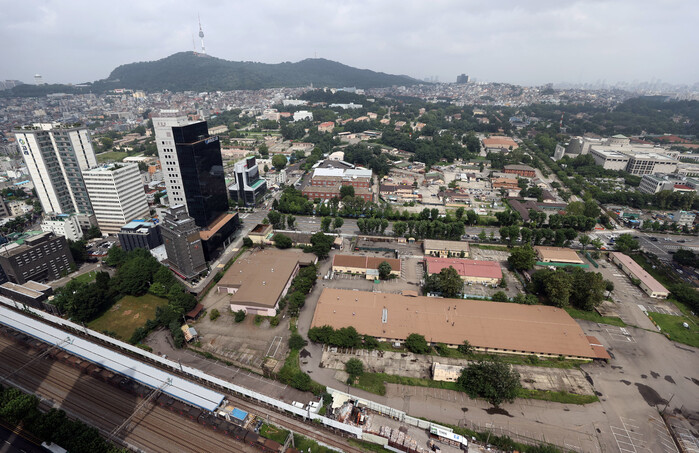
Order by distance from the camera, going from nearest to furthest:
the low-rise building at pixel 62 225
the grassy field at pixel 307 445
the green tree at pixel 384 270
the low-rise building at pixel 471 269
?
the grassy field at pixel 307 445 < the green tree at pixel 384 270 < the low-rise building at pixel 471 269 < the low-rise building at pixel 62 225

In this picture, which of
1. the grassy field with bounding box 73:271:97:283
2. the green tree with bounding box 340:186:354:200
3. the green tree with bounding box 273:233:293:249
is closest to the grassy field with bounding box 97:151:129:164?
the grassy field with bounding box 73:271:97:283

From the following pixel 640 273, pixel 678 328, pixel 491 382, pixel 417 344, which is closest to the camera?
pixel 491 382

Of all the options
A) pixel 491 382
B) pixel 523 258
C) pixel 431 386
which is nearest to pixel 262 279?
pixel 431 386

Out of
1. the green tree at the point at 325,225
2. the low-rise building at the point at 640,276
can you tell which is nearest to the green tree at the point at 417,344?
the green tree at the point at 325,225

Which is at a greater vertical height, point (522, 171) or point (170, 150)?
point (170, 150)

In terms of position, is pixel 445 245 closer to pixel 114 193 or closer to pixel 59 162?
pixel 114 193

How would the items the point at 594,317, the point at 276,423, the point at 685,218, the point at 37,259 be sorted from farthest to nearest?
the point at 685,218, the point at 37,259, the point at 594,317, the point at 276,423

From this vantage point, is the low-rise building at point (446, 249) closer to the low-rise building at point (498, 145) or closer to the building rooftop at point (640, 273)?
the building rooftop at point (640, 273)
